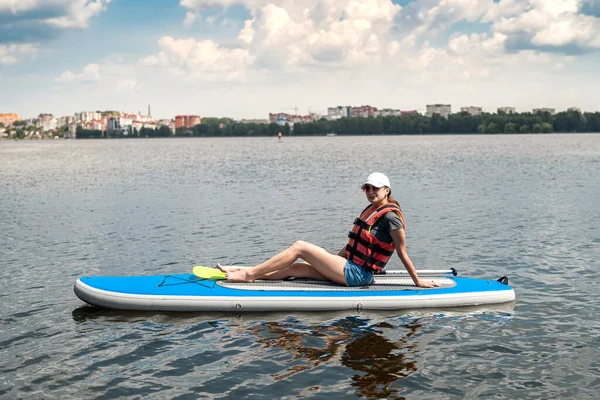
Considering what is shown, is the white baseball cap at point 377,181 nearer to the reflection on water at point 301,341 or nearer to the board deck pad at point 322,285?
the board deck pad at point 322,285

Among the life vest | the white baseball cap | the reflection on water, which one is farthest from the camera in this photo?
the life vest

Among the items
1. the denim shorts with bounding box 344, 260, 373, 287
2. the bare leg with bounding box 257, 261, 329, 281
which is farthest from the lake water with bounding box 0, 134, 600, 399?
the bare leg with bounding box 257, 261, 329, 281

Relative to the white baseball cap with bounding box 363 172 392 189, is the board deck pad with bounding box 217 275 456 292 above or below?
below

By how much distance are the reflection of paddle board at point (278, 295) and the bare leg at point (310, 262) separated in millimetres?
183

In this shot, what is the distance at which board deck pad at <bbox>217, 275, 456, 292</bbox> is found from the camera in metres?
9.80

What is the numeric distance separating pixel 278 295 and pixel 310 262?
0.73m

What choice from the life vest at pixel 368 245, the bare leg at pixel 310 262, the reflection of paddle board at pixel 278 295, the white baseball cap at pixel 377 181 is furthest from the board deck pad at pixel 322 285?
the white baseball cap at pixel 377 181

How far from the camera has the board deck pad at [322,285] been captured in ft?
32.1

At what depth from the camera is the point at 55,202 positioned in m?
27.1

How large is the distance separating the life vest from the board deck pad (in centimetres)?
37

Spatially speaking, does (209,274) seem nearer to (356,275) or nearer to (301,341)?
(301,341)

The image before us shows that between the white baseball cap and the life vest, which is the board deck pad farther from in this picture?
the white baseball cap

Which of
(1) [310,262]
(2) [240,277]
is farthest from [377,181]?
(2) [240,277]

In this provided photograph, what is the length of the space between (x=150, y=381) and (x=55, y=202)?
2144 centimetres
